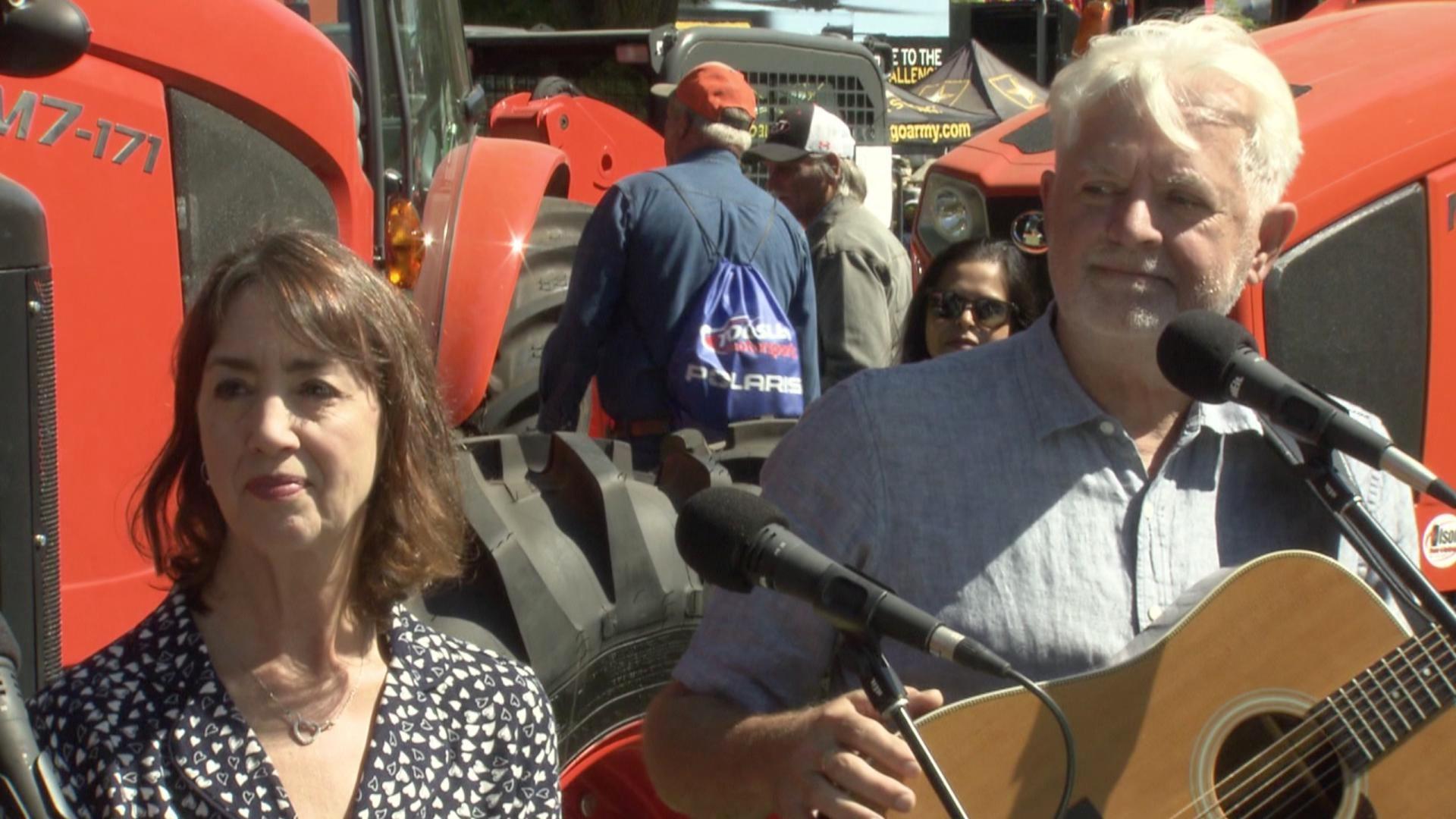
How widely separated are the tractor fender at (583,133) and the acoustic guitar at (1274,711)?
679 centimetres

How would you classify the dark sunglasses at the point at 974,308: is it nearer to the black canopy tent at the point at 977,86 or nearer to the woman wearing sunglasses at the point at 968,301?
the woman wearing sunglasses at the point at 968,301

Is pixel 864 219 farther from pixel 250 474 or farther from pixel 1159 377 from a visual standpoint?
pixel 250 474

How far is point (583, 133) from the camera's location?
8.91m

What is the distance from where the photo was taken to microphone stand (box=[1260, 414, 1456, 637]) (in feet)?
6.23

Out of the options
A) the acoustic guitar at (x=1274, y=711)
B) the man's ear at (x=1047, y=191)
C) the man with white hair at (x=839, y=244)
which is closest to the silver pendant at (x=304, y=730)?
the acoustic guitar at (x=1274, y=711)

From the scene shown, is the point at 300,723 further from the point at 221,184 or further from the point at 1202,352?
the point at 221,184

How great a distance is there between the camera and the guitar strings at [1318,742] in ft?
6.93

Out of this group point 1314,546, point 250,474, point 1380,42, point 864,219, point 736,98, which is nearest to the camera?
point 250,474

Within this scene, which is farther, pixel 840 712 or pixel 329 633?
pixel 329 633

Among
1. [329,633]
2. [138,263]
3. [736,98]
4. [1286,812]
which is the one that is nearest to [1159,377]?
[1286,812]

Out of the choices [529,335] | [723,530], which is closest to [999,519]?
[723,530]

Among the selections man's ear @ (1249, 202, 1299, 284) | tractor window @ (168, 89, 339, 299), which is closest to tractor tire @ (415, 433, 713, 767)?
tractor window @ (168, 89, 339, 299)

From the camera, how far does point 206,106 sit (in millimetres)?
3404

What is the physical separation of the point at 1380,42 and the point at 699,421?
6.18 ft
